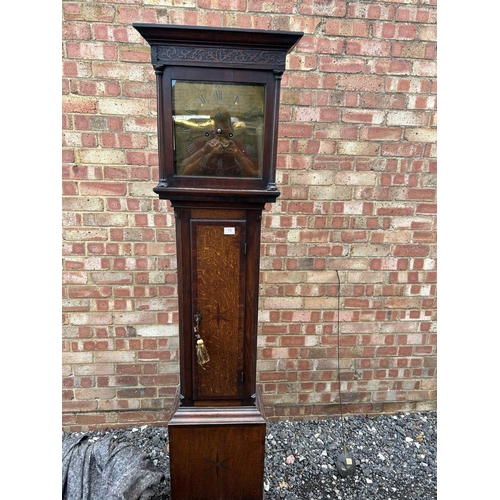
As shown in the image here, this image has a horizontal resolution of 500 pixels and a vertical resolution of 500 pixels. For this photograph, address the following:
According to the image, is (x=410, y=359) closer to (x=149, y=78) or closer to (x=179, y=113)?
(x=179, y=113)

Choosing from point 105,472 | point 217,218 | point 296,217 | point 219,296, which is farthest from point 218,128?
point 105,472

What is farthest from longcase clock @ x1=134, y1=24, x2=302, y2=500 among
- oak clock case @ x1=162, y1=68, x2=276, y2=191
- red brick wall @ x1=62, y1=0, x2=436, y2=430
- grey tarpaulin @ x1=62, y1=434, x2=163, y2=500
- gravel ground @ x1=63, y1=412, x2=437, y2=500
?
red brick wall @ x1=62, y1=0, x2=436, y2=430

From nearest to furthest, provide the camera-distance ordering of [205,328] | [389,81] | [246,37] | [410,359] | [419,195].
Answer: [246,37]
[205,328]
[389,81]
[419,195]
[410,359]

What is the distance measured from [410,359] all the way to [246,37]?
2230mm

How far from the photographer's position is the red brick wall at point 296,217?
1964mm

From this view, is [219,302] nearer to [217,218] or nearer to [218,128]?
[217,218]

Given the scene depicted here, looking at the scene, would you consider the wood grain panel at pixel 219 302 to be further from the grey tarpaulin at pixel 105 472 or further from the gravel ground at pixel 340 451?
the gravel ground at pixel 340 451

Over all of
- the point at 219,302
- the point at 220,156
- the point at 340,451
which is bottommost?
the point at 340,451

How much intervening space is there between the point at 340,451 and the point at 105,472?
4.49ft

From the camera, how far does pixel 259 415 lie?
5.41 feet

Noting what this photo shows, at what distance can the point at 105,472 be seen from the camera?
6.11 feet

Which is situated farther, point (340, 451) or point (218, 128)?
point (340, 451)

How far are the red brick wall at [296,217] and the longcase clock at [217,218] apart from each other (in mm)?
683

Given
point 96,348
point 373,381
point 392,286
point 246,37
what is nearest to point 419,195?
point 392,286
